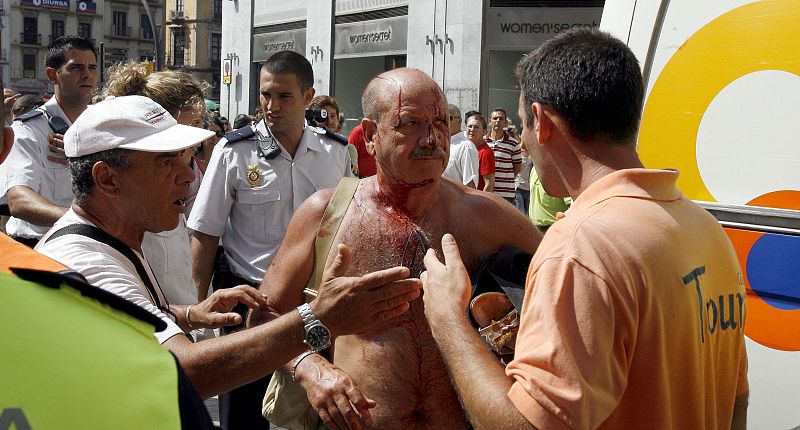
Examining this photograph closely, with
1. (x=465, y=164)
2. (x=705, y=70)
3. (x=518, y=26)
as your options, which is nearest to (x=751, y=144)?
(x=705, y=70)

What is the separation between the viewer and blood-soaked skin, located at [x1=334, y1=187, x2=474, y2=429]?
9.02ft

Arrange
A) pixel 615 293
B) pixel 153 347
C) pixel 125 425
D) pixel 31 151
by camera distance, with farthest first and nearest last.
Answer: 1. pixel 31 151
2. pixel 615 293
3. pixel 153 347
4. pixel 125 425

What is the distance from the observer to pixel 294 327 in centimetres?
220

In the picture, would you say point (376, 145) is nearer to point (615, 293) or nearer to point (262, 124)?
point (615, 293)

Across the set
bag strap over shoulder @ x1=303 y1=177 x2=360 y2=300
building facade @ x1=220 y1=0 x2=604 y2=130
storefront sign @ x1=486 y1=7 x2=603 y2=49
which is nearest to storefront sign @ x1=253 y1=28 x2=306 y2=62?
building facade @ x1=220 y1=0 x2=604 y2=130

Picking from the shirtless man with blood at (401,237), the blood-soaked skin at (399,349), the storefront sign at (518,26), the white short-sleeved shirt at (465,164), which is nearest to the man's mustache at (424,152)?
the shirtless man with blood at (401,237)

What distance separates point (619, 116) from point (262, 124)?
3.14m

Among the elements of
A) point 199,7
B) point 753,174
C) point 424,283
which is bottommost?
point 424,283

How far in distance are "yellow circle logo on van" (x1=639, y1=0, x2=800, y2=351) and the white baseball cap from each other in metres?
1.84

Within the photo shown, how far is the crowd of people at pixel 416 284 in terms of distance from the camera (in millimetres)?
1025

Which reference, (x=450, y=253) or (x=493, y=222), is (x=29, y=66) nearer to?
(x=493, y=222)

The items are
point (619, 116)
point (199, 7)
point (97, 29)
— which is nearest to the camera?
point (619, 116)

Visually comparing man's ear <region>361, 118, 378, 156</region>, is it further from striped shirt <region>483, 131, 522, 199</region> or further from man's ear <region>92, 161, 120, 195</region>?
striped shirt <region>483, 131, 522, 199</region>

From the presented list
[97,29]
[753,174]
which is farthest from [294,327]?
[97,29]
